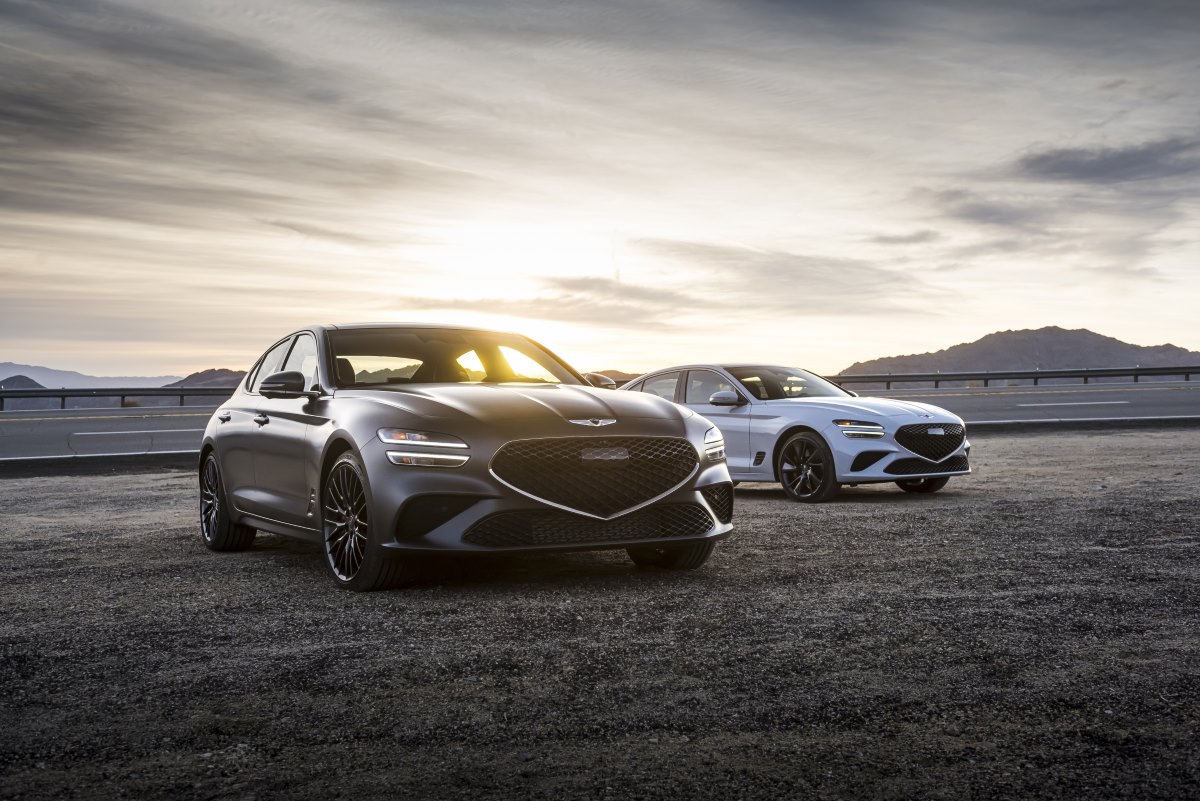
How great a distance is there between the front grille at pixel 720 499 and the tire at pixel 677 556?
182 millimetres

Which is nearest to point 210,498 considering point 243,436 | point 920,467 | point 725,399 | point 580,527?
point 243,436

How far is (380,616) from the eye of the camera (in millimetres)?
6059

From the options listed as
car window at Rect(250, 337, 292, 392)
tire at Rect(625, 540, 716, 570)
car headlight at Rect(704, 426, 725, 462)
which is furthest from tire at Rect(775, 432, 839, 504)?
car window at Rect(250, 337, 292, 392)

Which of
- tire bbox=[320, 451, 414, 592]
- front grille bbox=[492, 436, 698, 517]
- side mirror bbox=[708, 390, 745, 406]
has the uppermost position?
side mirror bbox=[708, 390, 745, 406]

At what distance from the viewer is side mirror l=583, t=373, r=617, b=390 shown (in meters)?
8.14

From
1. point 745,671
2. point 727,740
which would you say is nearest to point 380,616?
point 745,671

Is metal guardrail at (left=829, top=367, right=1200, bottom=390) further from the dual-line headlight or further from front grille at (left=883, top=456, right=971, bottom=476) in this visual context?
the dual-line headlight

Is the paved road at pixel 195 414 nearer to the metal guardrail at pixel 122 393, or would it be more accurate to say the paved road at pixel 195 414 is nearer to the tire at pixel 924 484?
the metal guardrail at pixel 122 393

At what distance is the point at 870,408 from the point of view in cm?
1204

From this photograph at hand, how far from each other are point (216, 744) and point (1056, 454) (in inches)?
598

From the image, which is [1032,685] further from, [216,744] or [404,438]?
[404,438]

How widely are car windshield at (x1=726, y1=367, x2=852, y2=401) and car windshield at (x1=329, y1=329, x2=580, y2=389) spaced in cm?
486

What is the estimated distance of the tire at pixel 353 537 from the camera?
6633 mm

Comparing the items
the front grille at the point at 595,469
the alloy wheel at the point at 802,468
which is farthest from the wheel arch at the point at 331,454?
the alloy wheel at the point at 802,468
